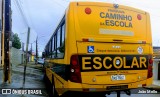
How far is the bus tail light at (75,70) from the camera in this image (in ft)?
24.8

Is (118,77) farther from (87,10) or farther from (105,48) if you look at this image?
(87,10)

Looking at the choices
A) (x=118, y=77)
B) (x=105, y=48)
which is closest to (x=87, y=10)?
(x=105, y=48)

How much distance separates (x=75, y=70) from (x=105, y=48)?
1071 millimetres

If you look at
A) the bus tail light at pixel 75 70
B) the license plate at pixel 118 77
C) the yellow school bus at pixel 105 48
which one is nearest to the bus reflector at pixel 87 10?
the yellow school bus at pixel 105 48

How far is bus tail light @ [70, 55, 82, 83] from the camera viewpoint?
755 cm

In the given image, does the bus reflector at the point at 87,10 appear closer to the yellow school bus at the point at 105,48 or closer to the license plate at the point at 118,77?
the yellow school bus at the point at 105,48

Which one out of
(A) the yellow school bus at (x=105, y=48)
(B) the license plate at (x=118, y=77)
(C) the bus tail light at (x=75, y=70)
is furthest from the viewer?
(B) the license plate at (x=118, y=77)

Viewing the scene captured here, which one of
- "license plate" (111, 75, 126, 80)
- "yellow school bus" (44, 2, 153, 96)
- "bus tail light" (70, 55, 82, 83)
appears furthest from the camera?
"license plate" (111, 75, 126, 80)

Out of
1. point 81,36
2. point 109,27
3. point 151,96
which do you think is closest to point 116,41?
point 109,27

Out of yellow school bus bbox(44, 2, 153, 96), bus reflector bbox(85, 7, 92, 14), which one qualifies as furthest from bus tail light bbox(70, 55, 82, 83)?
bus reflector bbox(85, 7, 92, 14)

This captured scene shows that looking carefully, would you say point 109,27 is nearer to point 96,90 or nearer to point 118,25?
point 118,25

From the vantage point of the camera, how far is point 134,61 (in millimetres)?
8367

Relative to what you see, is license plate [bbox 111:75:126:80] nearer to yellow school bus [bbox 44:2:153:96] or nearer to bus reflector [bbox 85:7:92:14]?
yellow school bus [bbox 44:2:153:96]

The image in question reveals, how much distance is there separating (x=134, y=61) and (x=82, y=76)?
1.67m
